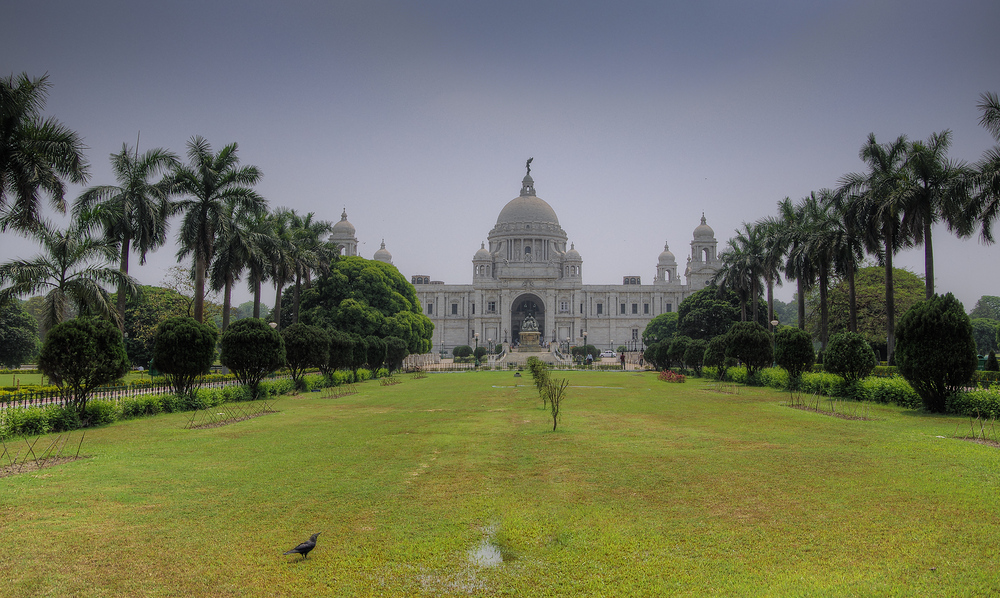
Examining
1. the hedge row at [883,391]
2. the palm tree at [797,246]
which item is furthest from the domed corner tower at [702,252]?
the hedge row at [883,391]

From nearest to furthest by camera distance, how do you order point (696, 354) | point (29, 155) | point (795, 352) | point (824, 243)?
point (29, 155), point (795, 352), point (824, 243), point (696, 354)

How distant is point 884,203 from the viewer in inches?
1127

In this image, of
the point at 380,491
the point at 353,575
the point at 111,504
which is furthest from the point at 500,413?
the point at 353,575

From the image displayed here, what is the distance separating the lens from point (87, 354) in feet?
56.8

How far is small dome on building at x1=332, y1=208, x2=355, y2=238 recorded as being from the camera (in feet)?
325

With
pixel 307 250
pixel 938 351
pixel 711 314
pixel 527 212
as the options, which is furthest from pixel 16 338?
pixel 527 212

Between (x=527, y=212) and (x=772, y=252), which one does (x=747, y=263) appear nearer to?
(x=772, y=252)

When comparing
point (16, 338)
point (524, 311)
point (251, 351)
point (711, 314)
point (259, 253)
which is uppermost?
point (524, 311)

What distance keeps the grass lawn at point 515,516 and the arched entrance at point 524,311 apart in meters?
92.4

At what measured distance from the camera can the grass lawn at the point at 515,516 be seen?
6164mm

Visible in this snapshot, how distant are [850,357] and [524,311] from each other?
282ft

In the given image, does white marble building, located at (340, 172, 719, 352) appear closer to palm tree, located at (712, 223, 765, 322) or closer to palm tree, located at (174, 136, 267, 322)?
palm tree, located at (712, 223, 765, 322)

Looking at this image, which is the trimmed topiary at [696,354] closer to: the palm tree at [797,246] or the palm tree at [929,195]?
the palm tree at [797,246]

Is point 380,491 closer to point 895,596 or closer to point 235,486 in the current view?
point 235,486
